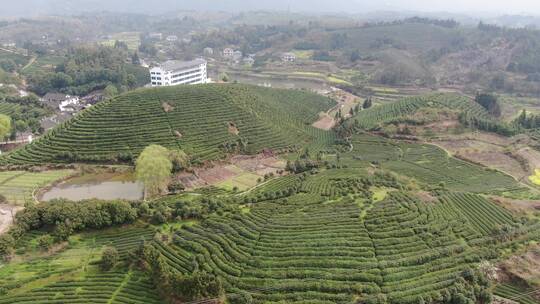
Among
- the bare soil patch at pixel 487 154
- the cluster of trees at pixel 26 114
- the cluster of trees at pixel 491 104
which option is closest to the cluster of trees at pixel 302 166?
the bare soil patch at pixel 487 154

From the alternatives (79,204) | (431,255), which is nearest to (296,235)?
(431,255)

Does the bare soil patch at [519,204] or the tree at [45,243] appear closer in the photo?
the tree at [45,243]

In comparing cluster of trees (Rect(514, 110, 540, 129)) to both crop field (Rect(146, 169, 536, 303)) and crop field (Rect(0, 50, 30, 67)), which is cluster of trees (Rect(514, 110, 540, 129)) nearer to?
crop field (Rect(146, 169, 536, 303))

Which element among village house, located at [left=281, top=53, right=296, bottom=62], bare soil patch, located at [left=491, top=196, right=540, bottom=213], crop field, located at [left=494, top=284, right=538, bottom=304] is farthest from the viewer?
village house, located at [left=281, top=53, right=296, bottom=62]

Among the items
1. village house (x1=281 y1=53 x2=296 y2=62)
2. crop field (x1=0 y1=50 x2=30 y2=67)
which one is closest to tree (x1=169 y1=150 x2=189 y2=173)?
crop field (x1=0 y1=50 x2=30 y2=67)

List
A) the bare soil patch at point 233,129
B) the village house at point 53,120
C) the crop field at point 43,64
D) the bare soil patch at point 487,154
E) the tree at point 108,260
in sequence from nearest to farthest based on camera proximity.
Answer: the tree at point 108,260 → the bare soil patch at point 487,154 → the bare soil patch at point 233,129 → the village house at point 53,120 → the crop field at point 43,64

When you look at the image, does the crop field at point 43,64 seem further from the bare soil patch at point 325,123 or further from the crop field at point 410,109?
the crop field at point 410,109
